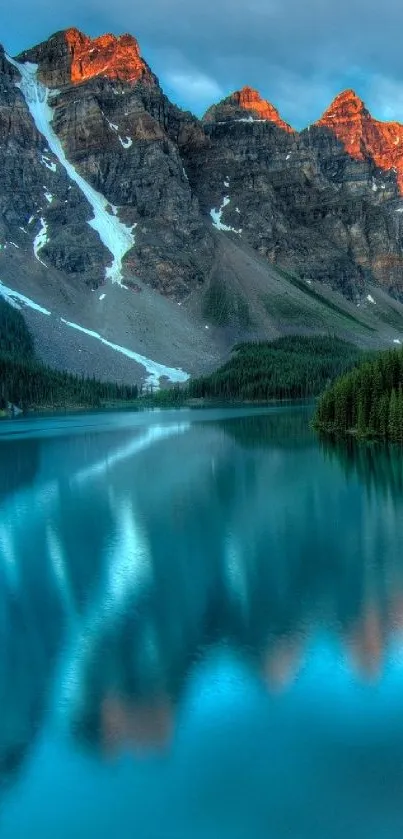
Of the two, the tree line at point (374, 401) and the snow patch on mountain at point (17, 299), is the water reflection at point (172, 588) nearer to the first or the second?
the tree line at point (374, 401)

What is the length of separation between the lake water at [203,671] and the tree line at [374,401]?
26.1 m

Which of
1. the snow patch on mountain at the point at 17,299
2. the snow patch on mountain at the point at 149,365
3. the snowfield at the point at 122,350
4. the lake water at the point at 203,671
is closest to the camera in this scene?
the lake water at the point at 203,671

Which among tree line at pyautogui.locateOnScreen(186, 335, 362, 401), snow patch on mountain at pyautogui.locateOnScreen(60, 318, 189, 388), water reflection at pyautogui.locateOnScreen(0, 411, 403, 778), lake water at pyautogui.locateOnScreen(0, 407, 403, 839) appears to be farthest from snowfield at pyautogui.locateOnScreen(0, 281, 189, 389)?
lake water at pyautogui.locateOnScreen(0, 407, 403, 839)

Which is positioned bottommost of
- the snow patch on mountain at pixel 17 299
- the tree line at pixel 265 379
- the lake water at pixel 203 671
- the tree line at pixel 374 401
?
the lake water at pixel 203 671

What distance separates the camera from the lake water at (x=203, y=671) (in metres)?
10.1

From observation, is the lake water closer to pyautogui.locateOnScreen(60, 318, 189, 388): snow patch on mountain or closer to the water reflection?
the water reflection

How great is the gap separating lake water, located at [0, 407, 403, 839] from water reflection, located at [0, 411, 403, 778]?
7cm

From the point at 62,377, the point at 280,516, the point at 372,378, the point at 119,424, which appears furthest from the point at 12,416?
the point at 280,516

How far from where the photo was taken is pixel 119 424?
97125 mm

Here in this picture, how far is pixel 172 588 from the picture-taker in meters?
20.7

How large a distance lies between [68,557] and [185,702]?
1259 cm

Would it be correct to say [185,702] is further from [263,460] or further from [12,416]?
[12,416]

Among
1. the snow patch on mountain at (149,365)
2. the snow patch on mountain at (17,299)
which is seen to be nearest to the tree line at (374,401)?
the snow patch on mountain at (149,365)

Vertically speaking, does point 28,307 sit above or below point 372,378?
above
